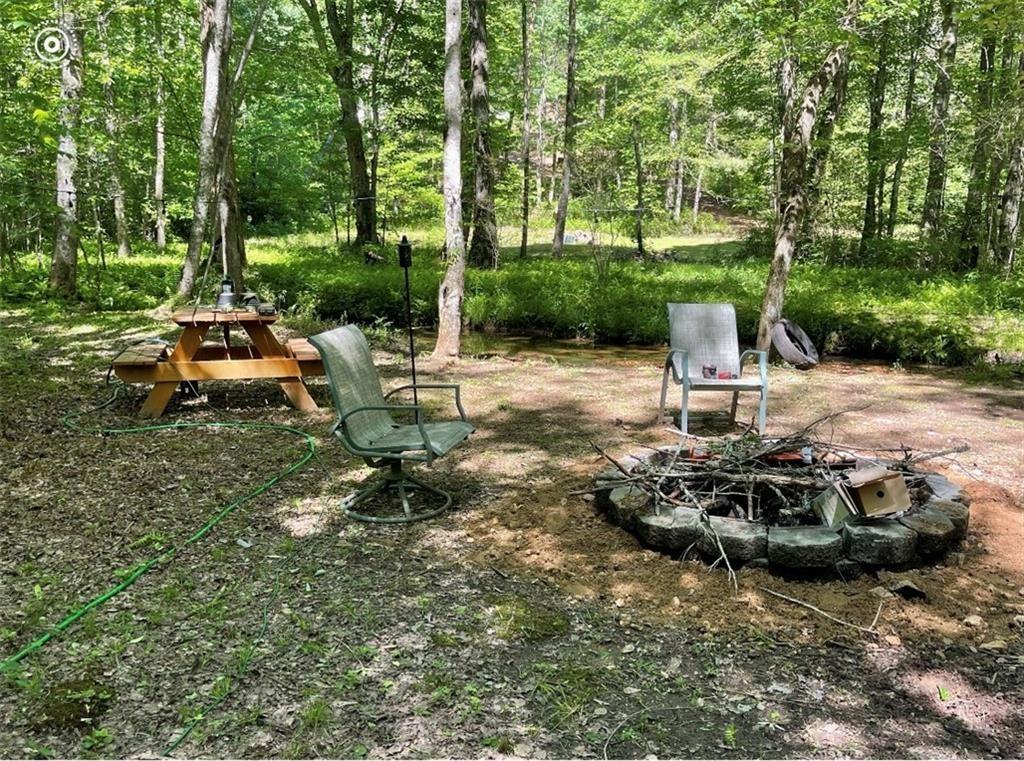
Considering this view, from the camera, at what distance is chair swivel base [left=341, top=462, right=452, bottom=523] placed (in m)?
3.68

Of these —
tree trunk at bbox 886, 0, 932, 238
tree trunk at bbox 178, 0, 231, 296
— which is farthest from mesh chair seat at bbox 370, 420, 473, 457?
tree trunk at bbox 886, 0, 932, 238

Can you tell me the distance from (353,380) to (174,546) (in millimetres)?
1160

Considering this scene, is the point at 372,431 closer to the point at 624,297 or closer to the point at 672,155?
the point at 624,297

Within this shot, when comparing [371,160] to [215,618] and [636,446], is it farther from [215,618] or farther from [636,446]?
[215,618]

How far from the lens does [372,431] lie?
3.97 metres

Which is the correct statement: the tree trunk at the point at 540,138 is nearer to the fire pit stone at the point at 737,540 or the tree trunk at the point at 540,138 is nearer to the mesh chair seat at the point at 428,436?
the mesh chair seat at the point at 428,436

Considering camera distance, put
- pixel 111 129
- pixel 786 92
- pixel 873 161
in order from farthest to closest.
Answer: pixel 873 161 < pixel 111 129 < pixel 786 92

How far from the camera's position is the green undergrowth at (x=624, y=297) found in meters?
9.71

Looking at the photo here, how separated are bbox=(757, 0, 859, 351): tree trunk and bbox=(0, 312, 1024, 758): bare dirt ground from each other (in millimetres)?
2969

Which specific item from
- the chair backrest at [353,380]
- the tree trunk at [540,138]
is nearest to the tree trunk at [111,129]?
the chair backrest at [353,380]

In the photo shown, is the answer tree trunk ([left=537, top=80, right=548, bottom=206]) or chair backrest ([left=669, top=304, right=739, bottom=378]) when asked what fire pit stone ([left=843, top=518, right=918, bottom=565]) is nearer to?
chair backrest ([left=669, top=304, right=739, bottom=378])

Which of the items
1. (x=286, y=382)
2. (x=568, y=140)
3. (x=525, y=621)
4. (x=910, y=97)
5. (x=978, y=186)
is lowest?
(x=525, y=621)

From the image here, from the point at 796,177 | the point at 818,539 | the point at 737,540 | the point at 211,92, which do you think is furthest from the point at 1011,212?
the point at 211,92

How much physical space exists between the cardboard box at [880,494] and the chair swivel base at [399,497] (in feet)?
6.47
